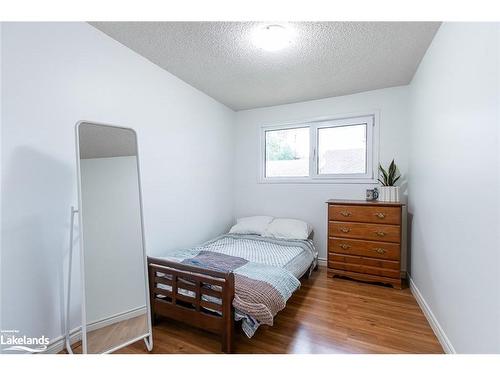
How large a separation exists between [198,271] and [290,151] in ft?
8.17

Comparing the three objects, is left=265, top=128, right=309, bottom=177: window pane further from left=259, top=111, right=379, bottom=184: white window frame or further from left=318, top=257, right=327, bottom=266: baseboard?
left=318, top=257, right=327, bottom=266: baseboard

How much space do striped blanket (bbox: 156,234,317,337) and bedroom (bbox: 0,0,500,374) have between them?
0.02 m

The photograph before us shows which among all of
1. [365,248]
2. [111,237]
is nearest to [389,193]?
[365,248]

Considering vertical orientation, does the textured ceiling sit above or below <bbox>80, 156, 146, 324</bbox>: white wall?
above

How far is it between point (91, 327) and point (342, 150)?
10.8 feet

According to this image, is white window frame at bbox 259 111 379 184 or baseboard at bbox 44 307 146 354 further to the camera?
white window frame at bbox 259 111 379 184

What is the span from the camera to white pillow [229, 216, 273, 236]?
3.35m

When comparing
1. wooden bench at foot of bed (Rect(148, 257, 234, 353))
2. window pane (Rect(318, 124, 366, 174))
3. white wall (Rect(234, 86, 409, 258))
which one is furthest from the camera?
window pane (Rect(318, 124, 366, 174))

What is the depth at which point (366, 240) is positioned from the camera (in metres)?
2.75

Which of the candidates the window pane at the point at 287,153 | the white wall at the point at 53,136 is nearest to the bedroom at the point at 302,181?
the white wall at the point at 53,136

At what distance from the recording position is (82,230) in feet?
4.65

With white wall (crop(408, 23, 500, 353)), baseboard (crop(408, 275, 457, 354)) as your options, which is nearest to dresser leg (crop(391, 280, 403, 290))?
baseboard (crop(408, 275, 457, 354))

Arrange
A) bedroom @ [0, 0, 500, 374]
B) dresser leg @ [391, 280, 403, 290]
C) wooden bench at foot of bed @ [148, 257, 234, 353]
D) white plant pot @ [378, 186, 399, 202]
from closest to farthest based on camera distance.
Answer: bedroom @ [0, 0, 500, 374]
wooden bench at foot of bed @ [148, 257, 234, 353]
dresser leg @ [391, 280, 403, 290]
white plant pot @ [378, 186, 399, 202]

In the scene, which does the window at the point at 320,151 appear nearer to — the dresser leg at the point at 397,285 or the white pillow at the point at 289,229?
the white pillow at the point at 289,229
